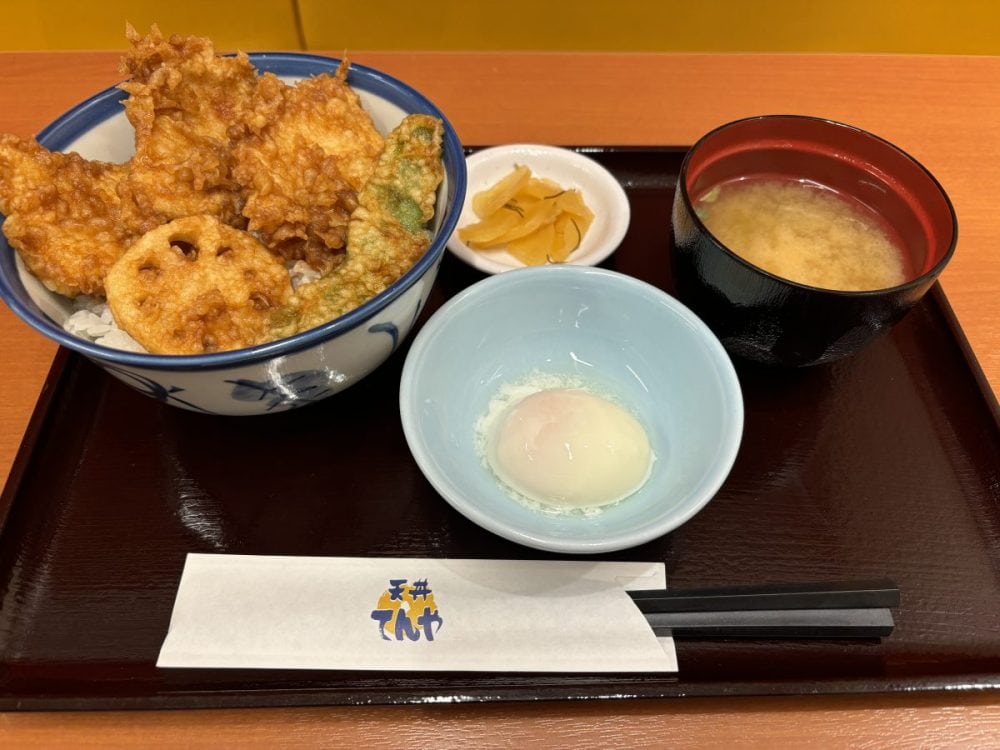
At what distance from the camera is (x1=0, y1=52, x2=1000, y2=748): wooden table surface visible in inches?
39.5

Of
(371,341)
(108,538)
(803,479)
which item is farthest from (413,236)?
(803,479)

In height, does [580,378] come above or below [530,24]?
below

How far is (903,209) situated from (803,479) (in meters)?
0.59

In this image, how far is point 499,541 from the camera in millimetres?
1154

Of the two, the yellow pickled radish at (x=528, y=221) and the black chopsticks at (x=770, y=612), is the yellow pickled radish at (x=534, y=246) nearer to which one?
the yellow pickled radish at (x=528, y=221)

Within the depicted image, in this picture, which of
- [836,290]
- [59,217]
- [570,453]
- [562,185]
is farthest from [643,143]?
[59,217]

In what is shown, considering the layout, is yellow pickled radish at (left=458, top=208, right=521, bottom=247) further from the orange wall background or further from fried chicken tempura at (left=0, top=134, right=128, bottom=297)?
the orange wall background

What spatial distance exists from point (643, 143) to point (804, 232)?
0.76 m

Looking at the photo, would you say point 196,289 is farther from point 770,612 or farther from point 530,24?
point 530,24

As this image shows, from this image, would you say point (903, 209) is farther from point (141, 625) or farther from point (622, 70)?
point (141, 625)

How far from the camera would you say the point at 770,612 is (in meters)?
1.06

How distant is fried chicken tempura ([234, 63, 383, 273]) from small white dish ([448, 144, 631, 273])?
1.06ft

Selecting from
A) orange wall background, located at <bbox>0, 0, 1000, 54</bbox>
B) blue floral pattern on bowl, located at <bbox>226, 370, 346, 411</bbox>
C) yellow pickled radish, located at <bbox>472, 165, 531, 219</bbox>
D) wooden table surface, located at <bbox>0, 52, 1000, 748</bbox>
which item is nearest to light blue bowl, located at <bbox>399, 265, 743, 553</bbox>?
blue floral pattern on bowl, located at <bbox>226, 370, 346, 411</bbox>

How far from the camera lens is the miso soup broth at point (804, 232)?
1.33 meters
